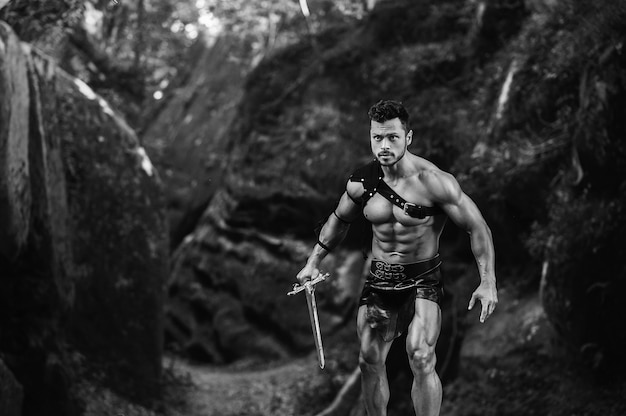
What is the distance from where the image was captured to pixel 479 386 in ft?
28.3

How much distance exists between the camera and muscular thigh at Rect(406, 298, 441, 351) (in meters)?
5.01

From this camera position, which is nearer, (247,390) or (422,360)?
(422,360)

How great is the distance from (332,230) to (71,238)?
13.8ft

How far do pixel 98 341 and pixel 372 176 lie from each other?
504cm

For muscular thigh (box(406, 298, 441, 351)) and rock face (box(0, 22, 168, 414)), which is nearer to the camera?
muscular thigh (box(406, 298, 441, 351))

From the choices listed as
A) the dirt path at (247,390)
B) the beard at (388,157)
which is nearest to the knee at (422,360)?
the beard at (388,157)

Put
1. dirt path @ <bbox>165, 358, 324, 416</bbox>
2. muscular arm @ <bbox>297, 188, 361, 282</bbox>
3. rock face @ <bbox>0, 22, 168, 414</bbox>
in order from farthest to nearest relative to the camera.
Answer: dirt path @ <bbox>165, 358, 324, 416</bbox>
rock face @ <bbox>0, 22, 168, 414</bbox>
muscular arm @ <bbox>297, 188, 361, 282</bbox>

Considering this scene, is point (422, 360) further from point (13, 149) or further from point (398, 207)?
point (13, 149)

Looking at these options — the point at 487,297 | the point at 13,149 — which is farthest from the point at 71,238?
the point at 487,297

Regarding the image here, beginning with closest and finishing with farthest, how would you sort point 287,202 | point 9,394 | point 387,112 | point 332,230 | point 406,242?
point 387,112, point 406,242, point 332,230, point 9,394, point 287,202

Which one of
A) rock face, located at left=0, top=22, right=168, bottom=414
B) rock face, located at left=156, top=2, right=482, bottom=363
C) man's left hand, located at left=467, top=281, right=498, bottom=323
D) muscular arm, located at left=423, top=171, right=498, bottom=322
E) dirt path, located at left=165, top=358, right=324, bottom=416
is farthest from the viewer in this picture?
rock face, located at left=156, top=2, right=482, bottom=363

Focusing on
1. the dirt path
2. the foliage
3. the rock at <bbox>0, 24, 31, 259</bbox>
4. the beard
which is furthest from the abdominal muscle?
the dirt path

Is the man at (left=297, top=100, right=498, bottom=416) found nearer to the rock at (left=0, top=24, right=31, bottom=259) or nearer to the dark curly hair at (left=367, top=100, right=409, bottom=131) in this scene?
→ the dark curly hair at (left=367, top=100, right=409, bottom=131)

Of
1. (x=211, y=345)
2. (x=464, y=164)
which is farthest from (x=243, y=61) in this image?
(x=464, y=164)
